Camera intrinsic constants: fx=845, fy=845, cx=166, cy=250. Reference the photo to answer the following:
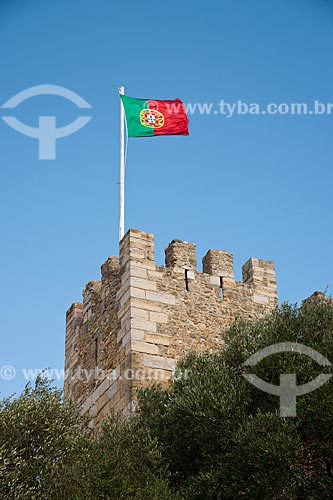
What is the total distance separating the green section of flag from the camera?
2261 centimetres

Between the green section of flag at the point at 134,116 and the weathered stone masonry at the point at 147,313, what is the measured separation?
3.76 metres

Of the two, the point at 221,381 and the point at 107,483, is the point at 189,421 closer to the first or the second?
the point at 221,381

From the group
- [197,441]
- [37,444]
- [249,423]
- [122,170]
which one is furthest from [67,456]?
[122,170]

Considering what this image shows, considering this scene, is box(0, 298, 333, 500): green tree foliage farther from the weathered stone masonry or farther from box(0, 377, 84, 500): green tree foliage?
the weathered stone masonry

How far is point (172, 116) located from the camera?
22.8 m

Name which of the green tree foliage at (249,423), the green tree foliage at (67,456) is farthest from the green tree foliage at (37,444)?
the green tree foliage at (249,423)

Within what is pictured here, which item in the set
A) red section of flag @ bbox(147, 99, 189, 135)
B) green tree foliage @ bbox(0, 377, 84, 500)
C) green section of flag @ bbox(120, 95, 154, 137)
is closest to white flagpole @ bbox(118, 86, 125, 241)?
green section of flag @ bbox(120, 95, 154, 137)

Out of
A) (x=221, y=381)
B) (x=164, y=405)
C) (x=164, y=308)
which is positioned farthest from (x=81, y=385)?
(x=221, y=381)

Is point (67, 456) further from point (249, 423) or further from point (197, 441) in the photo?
point (249, 423)

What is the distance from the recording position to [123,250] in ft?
65.3

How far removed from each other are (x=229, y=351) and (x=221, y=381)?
5.05 feet

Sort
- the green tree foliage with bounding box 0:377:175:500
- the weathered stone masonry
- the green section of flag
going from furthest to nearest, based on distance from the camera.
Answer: the green section of flag < the weathered stone masonry < the green tree foliage with bounding box 0:377:175:500

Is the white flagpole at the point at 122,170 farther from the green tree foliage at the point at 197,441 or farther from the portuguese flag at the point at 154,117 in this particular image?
the green tree foliage at the point at 197,441

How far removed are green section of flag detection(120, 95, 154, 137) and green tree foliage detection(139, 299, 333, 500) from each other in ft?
24.4
